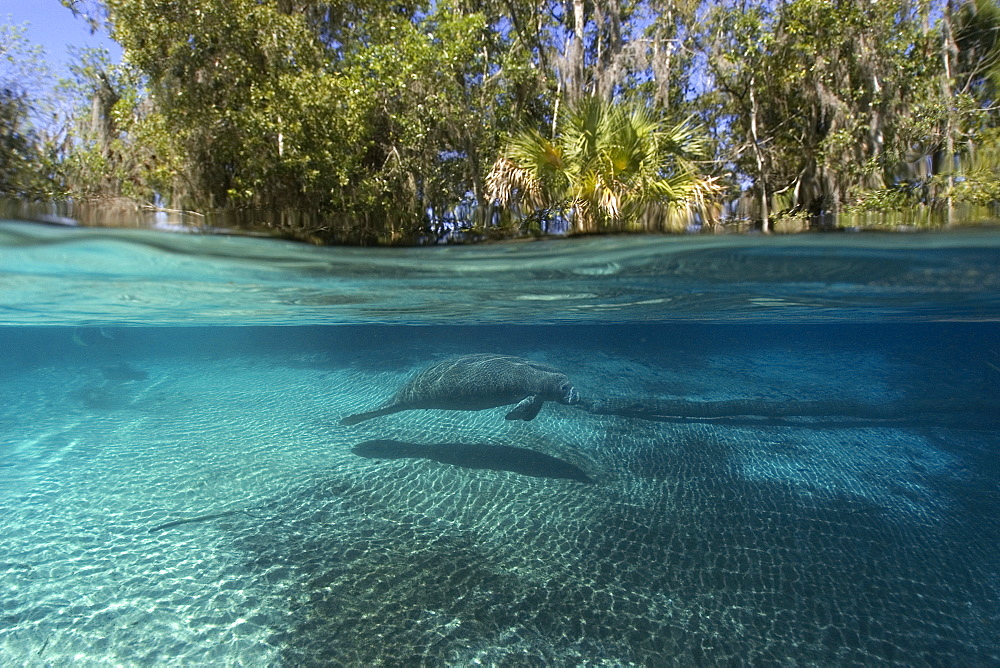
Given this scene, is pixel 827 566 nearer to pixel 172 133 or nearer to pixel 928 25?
pixel 172 133

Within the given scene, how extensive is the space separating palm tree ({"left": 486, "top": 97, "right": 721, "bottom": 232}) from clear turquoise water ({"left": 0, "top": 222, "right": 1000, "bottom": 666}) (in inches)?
22.6

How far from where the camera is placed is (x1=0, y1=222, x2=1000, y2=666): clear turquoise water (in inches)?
186

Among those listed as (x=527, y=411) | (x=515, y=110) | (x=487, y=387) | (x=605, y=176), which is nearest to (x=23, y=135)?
(x=487, y=387)

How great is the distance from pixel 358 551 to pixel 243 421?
6411 mm

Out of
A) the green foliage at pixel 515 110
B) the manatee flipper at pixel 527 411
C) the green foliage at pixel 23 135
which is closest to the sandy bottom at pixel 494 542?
the manatee flipper at pixel 527 411

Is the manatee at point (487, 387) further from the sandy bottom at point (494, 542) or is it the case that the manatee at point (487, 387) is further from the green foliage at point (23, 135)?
the green foliage at point (23, 135)

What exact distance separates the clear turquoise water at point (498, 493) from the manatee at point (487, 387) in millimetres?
910

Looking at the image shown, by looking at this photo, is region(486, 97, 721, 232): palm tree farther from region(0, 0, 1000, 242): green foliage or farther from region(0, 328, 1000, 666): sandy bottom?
region(0, 328, 1000, 666): sandy bottom

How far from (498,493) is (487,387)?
169cm

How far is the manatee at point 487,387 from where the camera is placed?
8.37m

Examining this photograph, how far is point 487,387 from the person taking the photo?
838 centimetres

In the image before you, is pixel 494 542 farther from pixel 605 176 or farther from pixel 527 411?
pixel 605 176

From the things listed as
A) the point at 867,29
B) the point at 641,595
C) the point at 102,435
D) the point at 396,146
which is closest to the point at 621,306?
the point at 396,146

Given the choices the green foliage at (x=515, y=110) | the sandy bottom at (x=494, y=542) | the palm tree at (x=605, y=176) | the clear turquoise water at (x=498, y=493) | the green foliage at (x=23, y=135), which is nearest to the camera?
the sandy bottom at (x=494, y=542)
